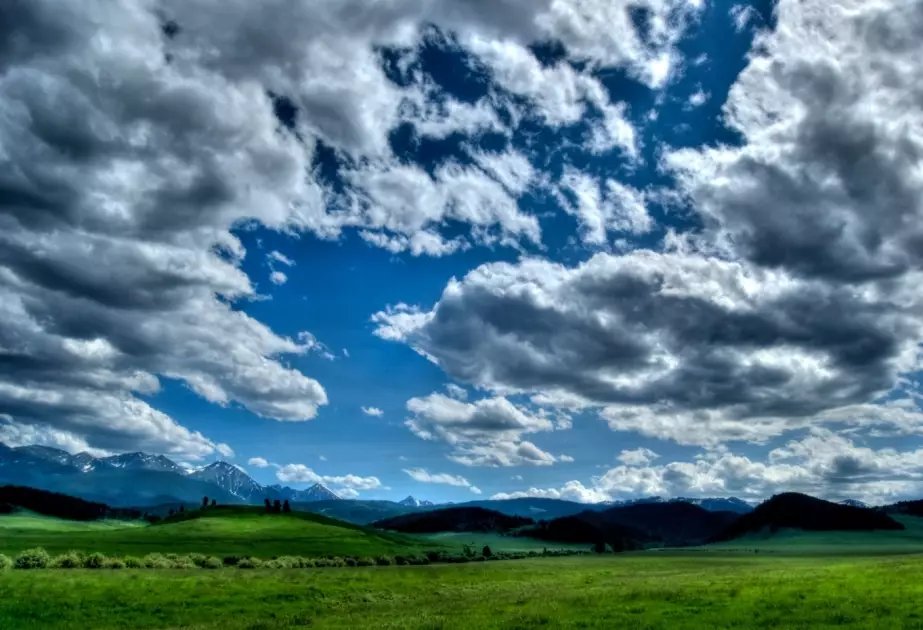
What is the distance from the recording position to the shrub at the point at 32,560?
64562 millimetres

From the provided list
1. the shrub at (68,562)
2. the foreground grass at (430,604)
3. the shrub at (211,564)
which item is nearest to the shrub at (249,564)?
the shrub at (211,564)

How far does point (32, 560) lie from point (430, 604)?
41.1 m

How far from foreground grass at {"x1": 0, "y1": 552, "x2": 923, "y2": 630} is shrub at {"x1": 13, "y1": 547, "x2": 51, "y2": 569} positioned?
314 inches

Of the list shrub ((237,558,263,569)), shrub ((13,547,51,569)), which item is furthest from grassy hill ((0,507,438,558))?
shrub ((13,547,51,569))

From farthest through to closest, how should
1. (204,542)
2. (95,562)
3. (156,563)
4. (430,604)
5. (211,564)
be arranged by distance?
(204,542)
(211,564)
(156,563)
(95,562)
(430,604)

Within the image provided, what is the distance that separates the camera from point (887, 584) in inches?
1881

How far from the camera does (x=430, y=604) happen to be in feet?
168

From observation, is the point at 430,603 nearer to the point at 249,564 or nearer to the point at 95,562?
the point at 95,562

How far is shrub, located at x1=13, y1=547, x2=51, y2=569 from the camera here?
212 ft

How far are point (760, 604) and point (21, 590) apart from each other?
158 ft

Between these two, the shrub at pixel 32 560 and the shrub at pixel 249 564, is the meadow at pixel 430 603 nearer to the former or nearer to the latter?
the shrub at pixel 32 560

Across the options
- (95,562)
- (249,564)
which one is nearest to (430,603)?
(95,562)

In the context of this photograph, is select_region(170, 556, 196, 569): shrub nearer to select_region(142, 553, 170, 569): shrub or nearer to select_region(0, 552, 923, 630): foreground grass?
select_region(142, 553, 170, 569): shrub

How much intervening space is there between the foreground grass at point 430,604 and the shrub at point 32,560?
26.1 feet
